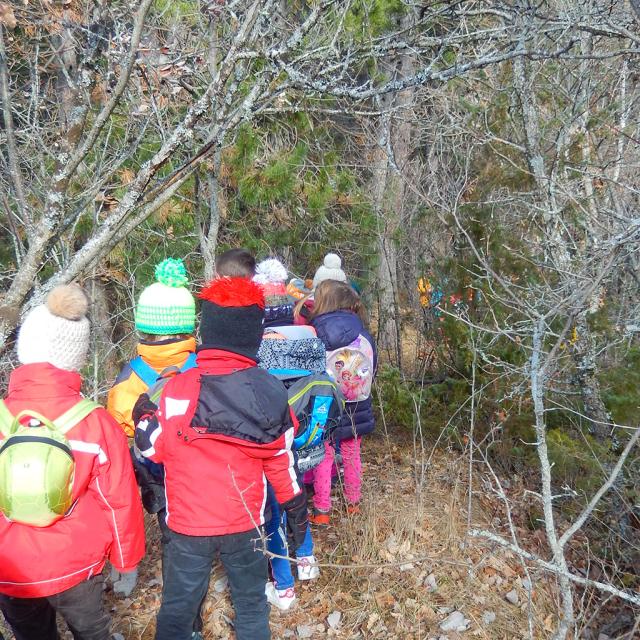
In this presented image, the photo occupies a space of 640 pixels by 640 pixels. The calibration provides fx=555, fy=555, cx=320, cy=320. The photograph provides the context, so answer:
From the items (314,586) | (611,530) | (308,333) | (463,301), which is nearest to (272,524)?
(314,586)

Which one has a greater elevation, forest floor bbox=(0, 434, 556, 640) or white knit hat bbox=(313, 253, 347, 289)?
white knit hat bbox=(313, 253, 347, 289)

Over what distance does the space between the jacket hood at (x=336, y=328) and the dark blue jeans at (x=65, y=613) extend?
2.02 metres

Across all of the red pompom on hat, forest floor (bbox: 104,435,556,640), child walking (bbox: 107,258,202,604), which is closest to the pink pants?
forest floor (bbox: 104,435,556,640)

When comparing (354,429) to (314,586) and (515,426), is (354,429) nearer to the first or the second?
(314,586)

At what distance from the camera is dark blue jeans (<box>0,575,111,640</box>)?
7.47 feet

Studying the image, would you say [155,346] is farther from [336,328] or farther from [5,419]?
[336,328]

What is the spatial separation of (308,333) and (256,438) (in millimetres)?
1204

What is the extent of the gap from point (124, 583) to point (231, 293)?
2.28m

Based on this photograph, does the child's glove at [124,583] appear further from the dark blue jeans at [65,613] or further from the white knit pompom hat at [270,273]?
the white knit pompom hat at [270,273]

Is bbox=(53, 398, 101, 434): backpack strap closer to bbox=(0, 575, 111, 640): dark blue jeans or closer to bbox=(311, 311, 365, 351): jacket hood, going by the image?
bbox=(0, 575, 111, 640): dark blue jeans

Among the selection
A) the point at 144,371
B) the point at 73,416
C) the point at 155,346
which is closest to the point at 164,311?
the point at 155,346

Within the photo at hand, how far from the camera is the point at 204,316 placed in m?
2.49

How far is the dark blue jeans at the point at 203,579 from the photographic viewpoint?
244 centimetres

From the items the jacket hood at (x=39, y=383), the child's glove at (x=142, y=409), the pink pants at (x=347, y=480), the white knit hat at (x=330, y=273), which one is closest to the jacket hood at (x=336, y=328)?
the pink pants at (x=347, y=480)
